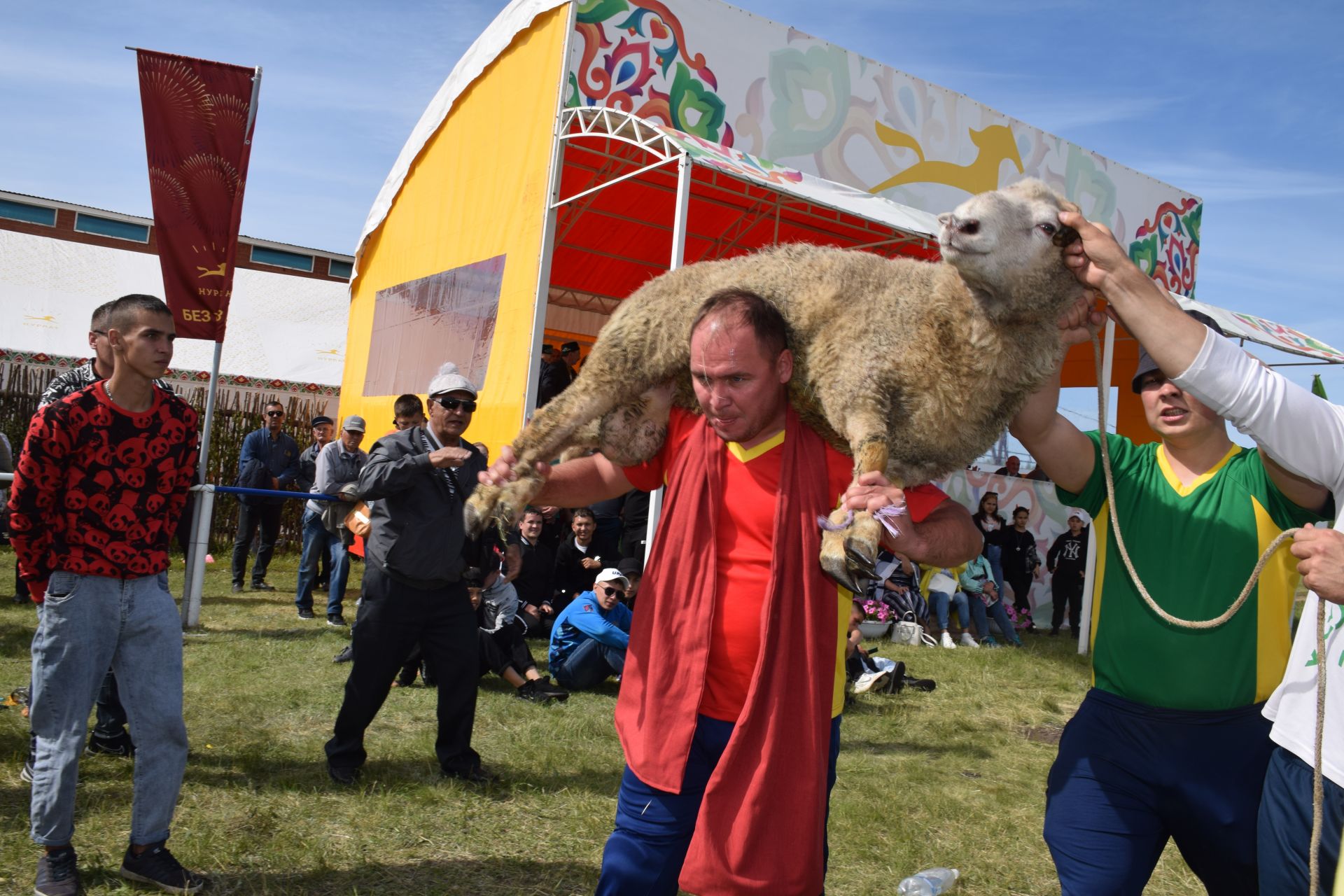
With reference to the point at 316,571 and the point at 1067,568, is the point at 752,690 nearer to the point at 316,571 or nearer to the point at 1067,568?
the point at 316,571

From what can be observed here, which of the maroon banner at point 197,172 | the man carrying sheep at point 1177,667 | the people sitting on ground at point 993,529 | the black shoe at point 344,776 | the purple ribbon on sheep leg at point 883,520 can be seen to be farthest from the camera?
the people sitting on ground at point 993,529

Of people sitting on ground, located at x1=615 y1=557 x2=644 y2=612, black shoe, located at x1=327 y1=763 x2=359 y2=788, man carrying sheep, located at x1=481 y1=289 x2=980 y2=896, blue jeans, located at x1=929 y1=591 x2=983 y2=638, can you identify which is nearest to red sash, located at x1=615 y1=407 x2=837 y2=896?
man carrying sheep, located at x1=481 y1=289 x2=980 y2=896

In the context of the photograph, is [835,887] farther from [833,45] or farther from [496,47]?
[833,45]

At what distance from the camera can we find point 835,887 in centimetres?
398

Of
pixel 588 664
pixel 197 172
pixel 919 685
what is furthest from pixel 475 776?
pixel 197 172

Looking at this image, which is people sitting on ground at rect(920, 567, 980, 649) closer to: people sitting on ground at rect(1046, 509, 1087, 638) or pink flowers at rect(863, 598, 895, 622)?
pink flowers at rect(863, 598, 895, 622)

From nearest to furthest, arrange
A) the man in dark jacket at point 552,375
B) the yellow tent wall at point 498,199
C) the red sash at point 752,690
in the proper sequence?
1. the red sash at point 752,690
2. the yellow tent wall at point 498,199
3. the man in dark jacket at point 552,375

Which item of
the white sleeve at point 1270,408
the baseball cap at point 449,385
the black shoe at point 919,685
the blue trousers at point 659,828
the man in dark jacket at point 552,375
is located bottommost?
the black shoe at point 919,685

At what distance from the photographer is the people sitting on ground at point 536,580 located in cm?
799

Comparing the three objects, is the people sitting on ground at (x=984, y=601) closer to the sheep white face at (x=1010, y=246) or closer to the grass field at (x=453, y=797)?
the grass field at (x=453, y=797)

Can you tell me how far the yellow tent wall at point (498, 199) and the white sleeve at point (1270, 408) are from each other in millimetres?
7501

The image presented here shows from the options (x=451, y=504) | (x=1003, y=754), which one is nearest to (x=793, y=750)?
(x=451, y=504)

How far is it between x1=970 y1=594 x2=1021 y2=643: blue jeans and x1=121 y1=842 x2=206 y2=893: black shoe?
9782 millimetres

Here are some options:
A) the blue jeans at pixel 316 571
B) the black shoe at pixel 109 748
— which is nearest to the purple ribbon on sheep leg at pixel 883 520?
the black shoe at pixel 109 748
